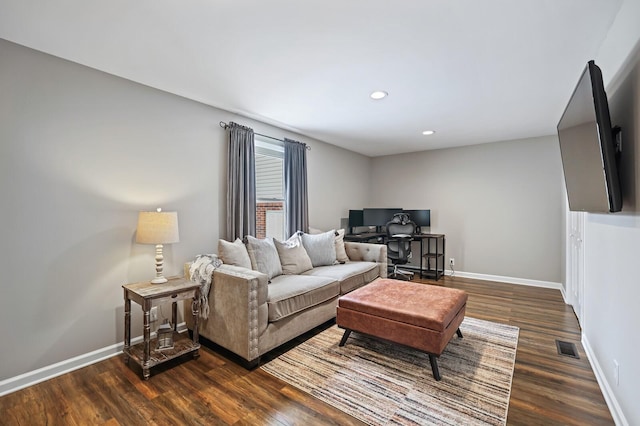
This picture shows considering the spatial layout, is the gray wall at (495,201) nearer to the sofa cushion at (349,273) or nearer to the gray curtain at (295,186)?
the sofa cushion at (349,273)

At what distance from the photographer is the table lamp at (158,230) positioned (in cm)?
247

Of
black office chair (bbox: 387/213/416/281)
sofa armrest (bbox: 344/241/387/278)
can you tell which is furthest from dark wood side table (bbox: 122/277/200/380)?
black office chair (bbox: 387/213/416/281)

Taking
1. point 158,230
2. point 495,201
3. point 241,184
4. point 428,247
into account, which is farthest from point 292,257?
point 495,201

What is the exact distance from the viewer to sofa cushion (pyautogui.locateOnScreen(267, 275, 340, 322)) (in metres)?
2.55

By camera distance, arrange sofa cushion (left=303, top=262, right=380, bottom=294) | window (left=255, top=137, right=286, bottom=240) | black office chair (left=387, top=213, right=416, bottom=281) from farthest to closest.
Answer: black office chair (left=387, top=213, right=416, bottom=281) → window (left=255, top=137, right=286, bottom=240) → sofa cushion (left=303, top=262, right=380, bottom=294)

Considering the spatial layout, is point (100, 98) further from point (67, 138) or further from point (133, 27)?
point (133, 27)

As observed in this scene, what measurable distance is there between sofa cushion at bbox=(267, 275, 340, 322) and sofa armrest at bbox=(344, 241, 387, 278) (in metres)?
1.17

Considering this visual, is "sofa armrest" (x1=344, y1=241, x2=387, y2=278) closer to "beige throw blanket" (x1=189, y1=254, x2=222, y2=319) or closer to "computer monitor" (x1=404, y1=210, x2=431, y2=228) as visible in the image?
"computer monitor" (x1=404, y1=210, x2=431, y2=228)

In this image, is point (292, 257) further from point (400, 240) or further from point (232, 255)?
point (400, 240)

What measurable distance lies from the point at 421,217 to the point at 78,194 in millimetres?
5157

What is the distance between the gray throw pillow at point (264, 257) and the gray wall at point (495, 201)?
3647 millimetres

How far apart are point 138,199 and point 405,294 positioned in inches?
103

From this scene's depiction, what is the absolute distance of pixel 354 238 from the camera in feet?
17.0

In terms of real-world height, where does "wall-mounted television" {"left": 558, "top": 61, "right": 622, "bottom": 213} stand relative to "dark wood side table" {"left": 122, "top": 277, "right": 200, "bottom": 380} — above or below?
above
